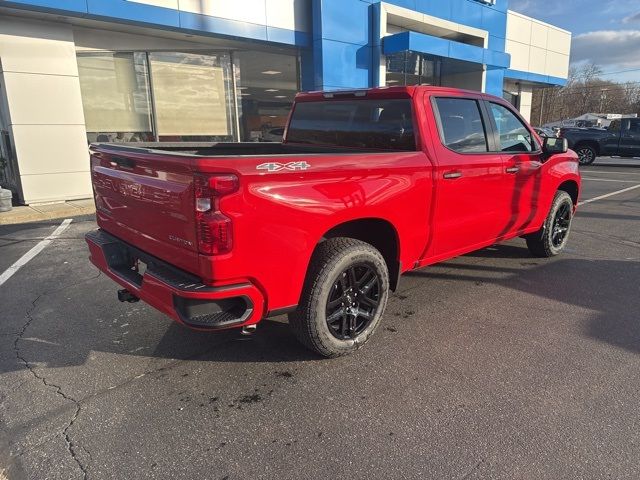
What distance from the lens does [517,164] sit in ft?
15.1

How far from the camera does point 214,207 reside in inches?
99.8

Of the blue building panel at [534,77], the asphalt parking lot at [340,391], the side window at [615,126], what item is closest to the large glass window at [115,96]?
the asphalt parking lot at [340,391]

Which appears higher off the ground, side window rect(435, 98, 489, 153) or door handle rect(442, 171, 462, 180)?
side window rect(435, 98, 489, 153)

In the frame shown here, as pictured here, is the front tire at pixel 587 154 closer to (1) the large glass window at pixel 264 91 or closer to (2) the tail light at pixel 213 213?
(1) the large glass window at pixel 264 91

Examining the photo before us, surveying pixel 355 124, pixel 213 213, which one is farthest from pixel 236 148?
pixel 213 213

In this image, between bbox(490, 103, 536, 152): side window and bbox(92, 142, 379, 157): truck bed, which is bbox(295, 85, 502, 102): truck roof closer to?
bbox(490, 103, 536, 152): side window

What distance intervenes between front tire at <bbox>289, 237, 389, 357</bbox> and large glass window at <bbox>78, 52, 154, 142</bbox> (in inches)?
382

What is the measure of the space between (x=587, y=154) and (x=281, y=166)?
805 inches

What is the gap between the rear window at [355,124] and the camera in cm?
388

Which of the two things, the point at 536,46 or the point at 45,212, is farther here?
the point at 536,46

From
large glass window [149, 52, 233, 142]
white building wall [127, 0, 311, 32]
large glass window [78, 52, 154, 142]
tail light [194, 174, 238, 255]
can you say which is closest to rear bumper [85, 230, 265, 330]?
tail light [194, 174, 238, 255]

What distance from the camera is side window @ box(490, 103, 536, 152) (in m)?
4.58

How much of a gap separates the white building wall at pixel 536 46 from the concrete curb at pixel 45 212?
17.6 m

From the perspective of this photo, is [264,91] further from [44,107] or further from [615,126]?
[615,126]
